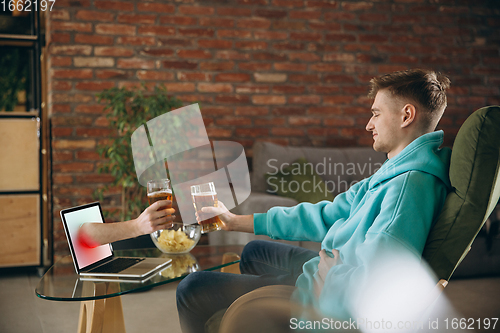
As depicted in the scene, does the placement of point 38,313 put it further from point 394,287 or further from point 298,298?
point 394,287

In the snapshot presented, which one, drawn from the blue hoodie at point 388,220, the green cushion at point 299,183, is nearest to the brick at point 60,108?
the green cushion at point 299,183

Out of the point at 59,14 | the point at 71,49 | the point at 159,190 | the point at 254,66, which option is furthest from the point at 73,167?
A: the point at 159,190

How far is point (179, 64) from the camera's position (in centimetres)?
319

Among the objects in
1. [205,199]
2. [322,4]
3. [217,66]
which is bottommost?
[205,199]

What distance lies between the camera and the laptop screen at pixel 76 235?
1.31 m

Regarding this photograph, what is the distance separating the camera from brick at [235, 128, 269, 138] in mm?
3346

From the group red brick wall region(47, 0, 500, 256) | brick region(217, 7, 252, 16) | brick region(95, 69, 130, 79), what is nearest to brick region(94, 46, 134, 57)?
red brick wall region(47, 0, 500, 256)

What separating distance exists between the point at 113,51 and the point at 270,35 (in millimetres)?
1192

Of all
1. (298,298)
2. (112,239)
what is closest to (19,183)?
(112,239)

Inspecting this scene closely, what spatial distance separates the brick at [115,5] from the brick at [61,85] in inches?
23.2

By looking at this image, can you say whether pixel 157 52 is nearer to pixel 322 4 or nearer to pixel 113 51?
pixel 113 51

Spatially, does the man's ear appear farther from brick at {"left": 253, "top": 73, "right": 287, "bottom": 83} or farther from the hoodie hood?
brick at {"left": 253, "top": 73, "right": 287, "bottom": 83}

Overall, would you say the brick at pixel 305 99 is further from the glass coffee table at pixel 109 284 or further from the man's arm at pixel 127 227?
the man's arm at pixel 127 227

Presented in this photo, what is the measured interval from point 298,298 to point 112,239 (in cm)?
69
